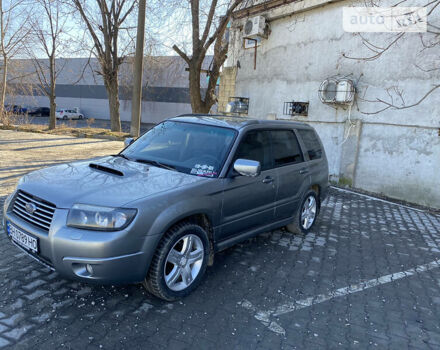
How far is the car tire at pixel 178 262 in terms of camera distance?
3133 mm

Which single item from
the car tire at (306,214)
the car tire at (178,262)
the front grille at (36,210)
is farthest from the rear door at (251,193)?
the front grille at (36,210)

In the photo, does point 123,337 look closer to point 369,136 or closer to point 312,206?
point 312,206

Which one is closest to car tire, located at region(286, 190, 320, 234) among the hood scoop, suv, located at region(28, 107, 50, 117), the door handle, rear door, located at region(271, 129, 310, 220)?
rear door, located at region(271, 129, 310, 220)

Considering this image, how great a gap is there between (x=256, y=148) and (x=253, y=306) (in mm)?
1824

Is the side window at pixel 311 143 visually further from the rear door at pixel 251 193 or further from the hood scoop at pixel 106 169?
the hood scoop at pixel 106 169

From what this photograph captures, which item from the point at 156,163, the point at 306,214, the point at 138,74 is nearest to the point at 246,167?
the point at 156,163

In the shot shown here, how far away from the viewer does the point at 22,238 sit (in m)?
3.15

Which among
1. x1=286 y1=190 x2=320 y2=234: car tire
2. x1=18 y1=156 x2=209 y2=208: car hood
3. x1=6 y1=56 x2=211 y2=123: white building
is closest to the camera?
x1=18 y1=156 x2=209 y2=208: car hood

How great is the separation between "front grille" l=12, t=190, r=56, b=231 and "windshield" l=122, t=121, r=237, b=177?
1.23 meters

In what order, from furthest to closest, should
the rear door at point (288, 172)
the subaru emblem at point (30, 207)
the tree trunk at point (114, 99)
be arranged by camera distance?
the tree trunk at point (114, 99) → the rear door at point (288, 172) → the subaru emblem at point (30, 207)

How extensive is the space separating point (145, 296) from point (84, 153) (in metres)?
9.05

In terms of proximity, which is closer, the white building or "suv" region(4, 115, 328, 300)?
"suv" region(4, 115, 328, 300)

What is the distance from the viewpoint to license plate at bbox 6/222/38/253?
3.01m

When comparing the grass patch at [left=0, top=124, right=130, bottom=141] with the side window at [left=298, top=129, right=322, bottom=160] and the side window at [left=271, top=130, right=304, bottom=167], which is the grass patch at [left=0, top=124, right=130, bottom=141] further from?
the side window at [left=271, top=130, right=304, bottom=167]
